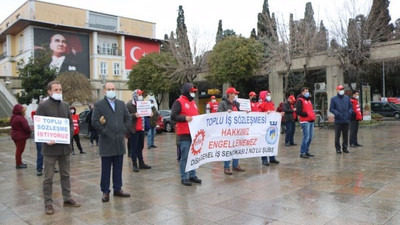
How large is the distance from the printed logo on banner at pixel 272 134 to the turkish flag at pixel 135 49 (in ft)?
151

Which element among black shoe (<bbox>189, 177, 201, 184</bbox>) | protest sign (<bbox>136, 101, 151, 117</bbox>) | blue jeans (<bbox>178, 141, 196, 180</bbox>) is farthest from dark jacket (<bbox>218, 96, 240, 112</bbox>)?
protest sign (<bbox>136, 101, 151, 117</bbox>)

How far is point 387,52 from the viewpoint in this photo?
20375mm

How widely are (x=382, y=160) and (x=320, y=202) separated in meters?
4.50

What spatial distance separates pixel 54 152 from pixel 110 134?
2.82 ft

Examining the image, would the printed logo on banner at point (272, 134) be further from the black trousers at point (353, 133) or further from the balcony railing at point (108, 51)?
the balcony railing at point (108, 51)

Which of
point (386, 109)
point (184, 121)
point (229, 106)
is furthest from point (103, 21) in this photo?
point (184, 121)

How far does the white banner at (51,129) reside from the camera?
5.13 meters

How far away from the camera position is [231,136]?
24.9 feet

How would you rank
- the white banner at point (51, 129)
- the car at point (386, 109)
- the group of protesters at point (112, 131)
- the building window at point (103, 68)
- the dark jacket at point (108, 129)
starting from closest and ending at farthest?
the white banner at point (51, 129) < the group of protesters at point (112, 131) < the dark jacket at point (108, 129) < the car at point (386, 109) < the building window at point (103, 68)

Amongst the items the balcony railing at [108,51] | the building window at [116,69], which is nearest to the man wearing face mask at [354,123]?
the building window at [116,69]

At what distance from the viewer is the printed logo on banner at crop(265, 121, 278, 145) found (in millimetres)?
8383

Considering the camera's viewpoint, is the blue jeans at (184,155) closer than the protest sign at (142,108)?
Yes

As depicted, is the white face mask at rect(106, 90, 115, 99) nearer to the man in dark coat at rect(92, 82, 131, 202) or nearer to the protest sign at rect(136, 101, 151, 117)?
the man in dark coat at rect(92, 82, 131, 202)

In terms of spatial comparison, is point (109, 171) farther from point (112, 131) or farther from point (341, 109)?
point (341, 109)
